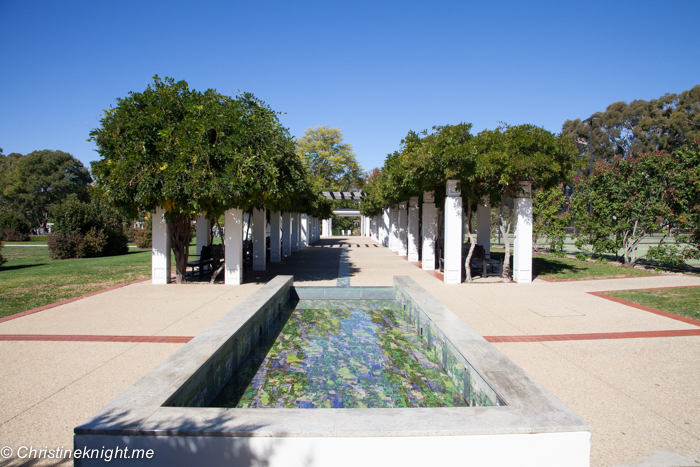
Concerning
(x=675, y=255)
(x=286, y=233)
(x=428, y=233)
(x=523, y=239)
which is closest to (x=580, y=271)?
(x=675, y=255)

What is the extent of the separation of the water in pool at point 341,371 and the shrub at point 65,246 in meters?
18.8

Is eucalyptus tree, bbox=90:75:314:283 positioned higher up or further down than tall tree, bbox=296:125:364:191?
further down

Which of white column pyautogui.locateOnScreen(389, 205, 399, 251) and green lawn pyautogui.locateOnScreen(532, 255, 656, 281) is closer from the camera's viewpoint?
green lawn pyautogui.locateOnScreen(532, 255, 656, 281)

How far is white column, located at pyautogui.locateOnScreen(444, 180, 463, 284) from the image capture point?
11.7m

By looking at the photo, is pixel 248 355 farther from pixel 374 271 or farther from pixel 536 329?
pixel 374 271

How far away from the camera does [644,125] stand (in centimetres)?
4481

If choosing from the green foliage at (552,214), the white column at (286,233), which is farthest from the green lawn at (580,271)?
the white column at (286,233)

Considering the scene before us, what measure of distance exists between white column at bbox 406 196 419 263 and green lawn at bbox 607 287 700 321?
9220mm

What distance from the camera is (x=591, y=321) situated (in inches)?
281

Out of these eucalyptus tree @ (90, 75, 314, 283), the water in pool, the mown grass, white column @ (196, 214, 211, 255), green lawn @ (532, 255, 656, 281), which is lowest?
the water in pool

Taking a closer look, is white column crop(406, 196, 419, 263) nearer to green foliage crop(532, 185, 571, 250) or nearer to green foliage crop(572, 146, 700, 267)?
green foliage crop(532, 185, 571, 250)

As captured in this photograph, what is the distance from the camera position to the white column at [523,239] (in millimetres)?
11703

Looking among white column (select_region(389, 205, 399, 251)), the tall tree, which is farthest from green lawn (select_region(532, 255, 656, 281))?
the tall tree

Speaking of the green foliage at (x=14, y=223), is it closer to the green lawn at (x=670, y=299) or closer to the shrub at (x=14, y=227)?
the shrub at (x=14, y=227)
